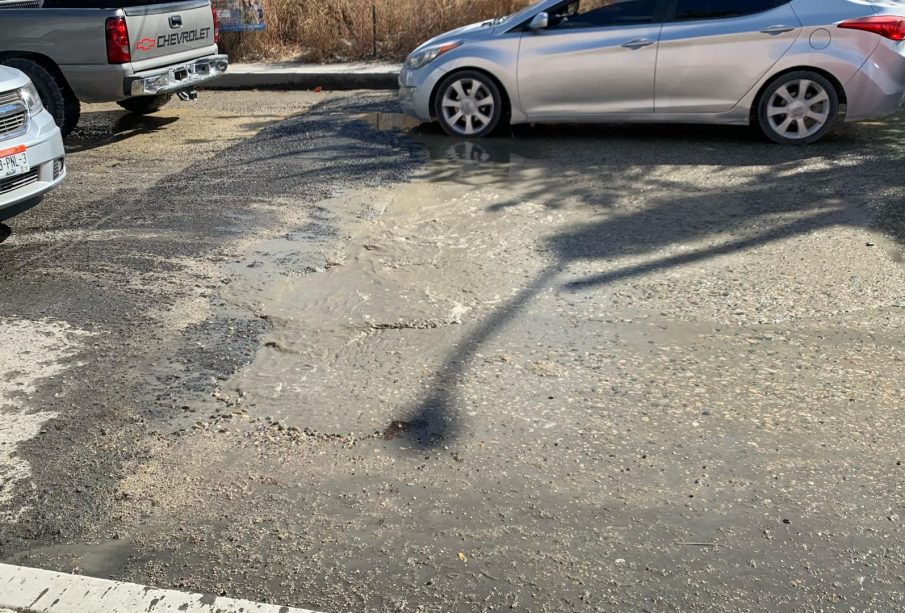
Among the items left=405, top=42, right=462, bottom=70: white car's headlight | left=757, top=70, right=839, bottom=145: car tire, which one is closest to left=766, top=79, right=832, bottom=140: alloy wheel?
left=757, top=70, right=839, bottom=145: car tire

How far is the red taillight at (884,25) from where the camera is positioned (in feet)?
29.3

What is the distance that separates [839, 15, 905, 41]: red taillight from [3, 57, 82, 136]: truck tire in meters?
7.86

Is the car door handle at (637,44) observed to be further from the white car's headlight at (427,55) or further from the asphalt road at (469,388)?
the white car's headlight at (427,55)

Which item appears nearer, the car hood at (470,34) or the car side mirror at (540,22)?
the car side mirror at (540,22)

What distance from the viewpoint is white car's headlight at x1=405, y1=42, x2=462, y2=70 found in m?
9.95

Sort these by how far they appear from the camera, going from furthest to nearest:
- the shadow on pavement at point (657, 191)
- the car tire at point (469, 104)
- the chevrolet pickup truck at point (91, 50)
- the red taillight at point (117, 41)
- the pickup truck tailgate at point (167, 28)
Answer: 1. the pickup truck tailgate at point (167, 28)
2. the chevrolet pickup truck at point (91, 50)
3. the red taillight at point (117, 41)
4. the car tire at point (469, 104)
5. the shadow on pavement at point (657, 191)

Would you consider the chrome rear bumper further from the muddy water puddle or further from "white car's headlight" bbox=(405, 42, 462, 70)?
the muddy water puddle

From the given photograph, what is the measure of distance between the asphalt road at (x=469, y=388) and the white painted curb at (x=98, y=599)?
114 millimetres

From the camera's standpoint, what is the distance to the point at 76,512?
12.7 feet

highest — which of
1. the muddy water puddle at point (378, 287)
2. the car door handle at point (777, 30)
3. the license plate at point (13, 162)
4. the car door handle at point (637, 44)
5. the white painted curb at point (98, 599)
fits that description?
the car door handle at point (777, 30)

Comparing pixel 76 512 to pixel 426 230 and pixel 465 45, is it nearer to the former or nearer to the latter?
pixel 426 230

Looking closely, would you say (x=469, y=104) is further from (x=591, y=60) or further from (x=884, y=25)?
(x=884, y=25)

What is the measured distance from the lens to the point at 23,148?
22.6ft

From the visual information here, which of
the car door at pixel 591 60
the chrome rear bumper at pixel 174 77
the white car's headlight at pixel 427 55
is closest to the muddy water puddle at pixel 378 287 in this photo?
the car door at pixel 591 60
